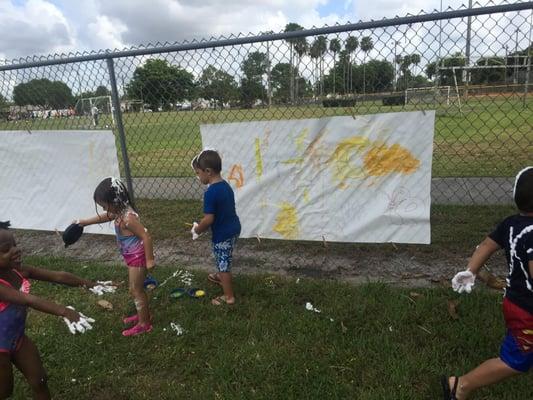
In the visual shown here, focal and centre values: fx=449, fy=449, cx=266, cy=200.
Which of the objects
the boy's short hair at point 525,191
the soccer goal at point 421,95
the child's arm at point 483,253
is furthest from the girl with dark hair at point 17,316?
the soccer goal at point 421,95

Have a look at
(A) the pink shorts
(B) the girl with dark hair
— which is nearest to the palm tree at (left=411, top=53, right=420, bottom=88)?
(A) the pink shorts

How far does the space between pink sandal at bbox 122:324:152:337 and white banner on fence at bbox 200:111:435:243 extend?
1.64m

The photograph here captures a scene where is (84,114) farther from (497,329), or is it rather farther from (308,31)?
(497,329)

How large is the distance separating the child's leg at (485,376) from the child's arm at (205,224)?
2.10 meters

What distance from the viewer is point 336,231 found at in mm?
4492

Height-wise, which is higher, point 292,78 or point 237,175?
point 292,78

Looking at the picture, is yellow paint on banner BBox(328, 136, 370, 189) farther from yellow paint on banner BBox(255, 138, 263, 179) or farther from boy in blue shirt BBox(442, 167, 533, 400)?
boy in blue shirt BBox(442, 167, 533, 400)

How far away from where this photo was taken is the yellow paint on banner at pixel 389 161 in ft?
13.4

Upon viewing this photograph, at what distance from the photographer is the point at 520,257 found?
2189 mm

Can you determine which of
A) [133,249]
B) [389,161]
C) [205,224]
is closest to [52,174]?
[133,249]

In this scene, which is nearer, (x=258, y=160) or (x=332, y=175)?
(x=332, y=175)

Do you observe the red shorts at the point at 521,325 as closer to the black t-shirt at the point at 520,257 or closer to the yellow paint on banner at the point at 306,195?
the black t-shirt at the point at 520,257

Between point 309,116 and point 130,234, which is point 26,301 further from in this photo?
point 309,116

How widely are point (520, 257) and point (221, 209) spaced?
224 cm
